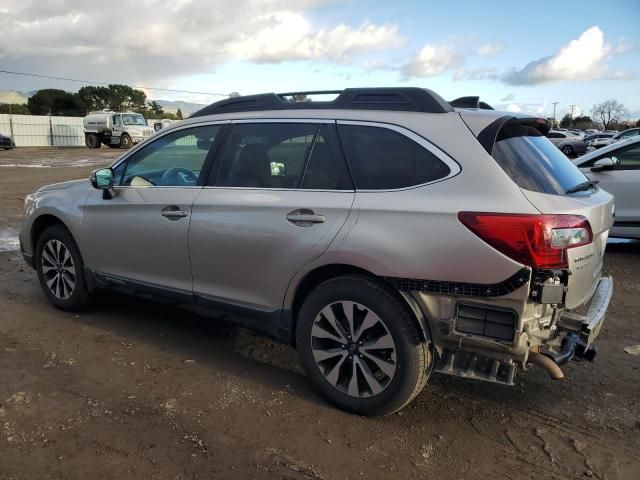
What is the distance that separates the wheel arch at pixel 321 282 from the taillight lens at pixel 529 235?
53cm

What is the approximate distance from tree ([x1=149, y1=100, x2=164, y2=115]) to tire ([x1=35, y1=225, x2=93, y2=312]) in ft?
220

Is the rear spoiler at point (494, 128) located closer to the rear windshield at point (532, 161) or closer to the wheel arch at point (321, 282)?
the rear windshield at point (532, 161)

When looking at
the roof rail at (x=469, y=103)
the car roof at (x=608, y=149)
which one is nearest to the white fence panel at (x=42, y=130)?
the car roof at (x=608, y=149)

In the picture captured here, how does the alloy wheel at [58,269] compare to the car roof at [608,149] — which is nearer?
the alloy wheel at [58,269]

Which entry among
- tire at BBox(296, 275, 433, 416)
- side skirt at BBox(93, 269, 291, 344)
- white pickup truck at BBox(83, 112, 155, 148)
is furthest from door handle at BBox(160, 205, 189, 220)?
white pickup truck at BBox(83, 112, 155, 148)

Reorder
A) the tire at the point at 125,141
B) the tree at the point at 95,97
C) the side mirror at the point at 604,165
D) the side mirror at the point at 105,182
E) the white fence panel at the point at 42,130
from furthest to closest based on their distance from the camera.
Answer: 1. the tree at the point at 95,97
2. the white fence panel at the point at 42,130
3. the tire at the point at 125,141
4. the side mirror at the point at 604,165
5. the side mirror at the point at 105,182

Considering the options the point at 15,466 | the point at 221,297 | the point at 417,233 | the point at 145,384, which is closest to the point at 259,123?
the point at 221,297

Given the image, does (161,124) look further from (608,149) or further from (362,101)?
(362,101)

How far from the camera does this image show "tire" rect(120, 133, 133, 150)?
3510 cm

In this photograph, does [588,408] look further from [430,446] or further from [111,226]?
[111,226]

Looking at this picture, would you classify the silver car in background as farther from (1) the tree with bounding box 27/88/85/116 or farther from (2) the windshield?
→ (1) the tree with bounding box 27/88/85/116

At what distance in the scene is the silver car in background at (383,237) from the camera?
2.75 metres

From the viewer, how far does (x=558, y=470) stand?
2736 mm

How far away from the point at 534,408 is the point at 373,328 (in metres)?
1.16
